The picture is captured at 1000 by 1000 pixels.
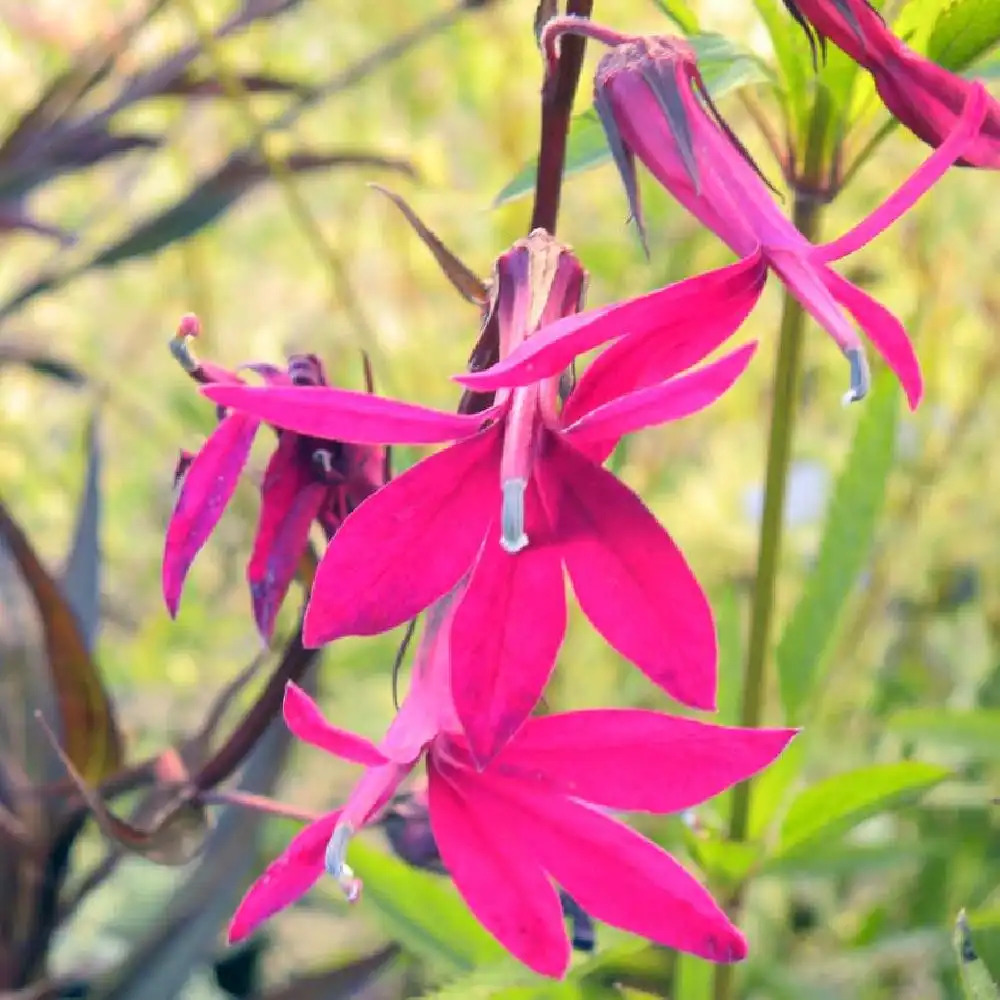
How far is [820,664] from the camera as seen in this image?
21.4 inches

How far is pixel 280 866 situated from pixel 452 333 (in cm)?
77

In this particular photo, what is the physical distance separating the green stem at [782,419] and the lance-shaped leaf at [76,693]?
262 millimetres

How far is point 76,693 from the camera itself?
537 mm

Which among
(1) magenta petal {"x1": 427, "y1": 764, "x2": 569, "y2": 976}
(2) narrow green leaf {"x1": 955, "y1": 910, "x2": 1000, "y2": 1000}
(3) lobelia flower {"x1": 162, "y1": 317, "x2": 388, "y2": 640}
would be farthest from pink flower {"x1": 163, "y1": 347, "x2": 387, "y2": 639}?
(2) narrow green leaf {"x1": 955, "y1": 910, "x2": 1000, "y2": 1000}

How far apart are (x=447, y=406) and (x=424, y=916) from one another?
Answer: 51 cm

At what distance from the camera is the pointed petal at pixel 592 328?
0.27 meters

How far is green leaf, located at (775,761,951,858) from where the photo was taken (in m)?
0.47

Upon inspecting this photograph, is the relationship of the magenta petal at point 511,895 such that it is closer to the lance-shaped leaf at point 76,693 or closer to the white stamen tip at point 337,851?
the white stamen tip at point 337,851

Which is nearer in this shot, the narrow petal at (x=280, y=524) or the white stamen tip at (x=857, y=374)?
the white stamen tip at (x=857, y=374)

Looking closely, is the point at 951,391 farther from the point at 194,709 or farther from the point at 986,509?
the point at 194,709

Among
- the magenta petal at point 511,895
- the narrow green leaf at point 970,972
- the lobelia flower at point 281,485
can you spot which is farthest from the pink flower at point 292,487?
the narrow green leaf at point 970,972

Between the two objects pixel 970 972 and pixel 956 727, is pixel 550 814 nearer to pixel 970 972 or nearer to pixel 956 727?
pixel 970 972

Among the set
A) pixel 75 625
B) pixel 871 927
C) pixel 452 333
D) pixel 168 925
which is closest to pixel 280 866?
pixel 75 625

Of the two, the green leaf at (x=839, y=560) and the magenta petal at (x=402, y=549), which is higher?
the magenta petal at (x=402, y=549)
